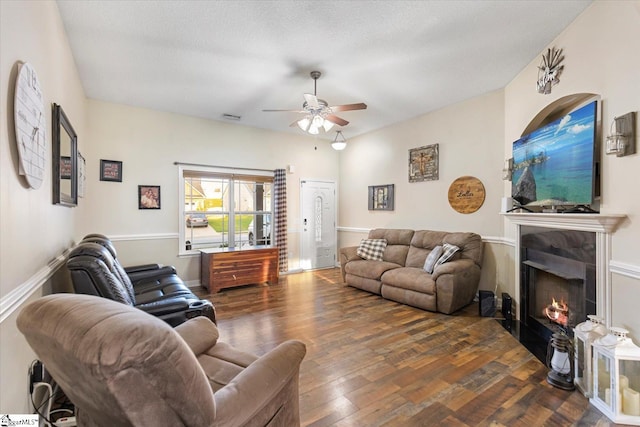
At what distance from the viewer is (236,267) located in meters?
4.94

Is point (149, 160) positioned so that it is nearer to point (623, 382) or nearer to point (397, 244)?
point (397, 244)

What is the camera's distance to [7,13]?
4.34 feet

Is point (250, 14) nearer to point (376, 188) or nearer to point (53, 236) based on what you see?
point (53, 236)

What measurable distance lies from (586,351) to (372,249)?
3.19m

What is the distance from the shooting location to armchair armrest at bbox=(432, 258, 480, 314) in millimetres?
3633

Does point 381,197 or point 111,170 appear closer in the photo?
point 111,170

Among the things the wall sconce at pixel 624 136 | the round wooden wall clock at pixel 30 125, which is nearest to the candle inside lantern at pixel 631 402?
the wall sconce at pixel 624 136

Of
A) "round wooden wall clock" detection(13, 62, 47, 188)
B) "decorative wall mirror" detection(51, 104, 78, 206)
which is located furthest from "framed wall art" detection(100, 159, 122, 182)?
"round wooden wall clock" detection(13, 62, 47, 188)

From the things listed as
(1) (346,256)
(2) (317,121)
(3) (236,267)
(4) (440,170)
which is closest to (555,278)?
(4) (440,170)

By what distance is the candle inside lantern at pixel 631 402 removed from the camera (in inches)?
72.1

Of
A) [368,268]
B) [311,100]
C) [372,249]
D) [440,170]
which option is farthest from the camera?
[372,249]

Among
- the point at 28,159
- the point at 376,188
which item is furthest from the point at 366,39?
the point at 376,188

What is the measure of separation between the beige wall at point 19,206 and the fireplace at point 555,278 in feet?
12.3

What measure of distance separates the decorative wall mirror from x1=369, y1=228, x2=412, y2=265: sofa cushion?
428cm
